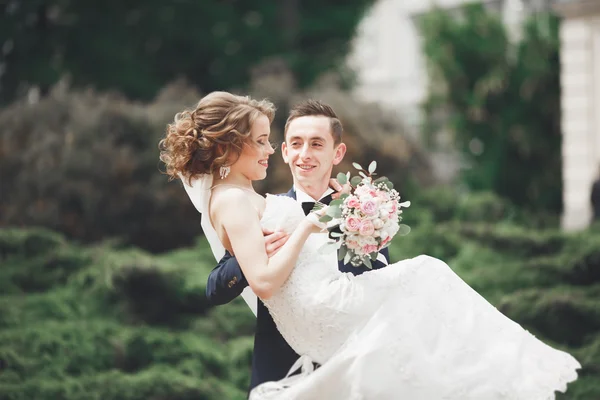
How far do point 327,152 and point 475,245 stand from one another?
6.40 meters

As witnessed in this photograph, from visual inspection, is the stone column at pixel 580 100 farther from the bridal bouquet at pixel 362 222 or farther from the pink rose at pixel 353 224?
the pink rose at pixel 353 224

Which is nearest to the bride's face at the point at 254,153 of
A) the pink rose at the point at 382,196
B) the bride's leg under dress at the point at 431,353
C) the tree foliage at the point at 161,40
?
the pink rose at the point at 382,196

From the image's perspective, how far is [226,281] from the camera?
3.61 metres

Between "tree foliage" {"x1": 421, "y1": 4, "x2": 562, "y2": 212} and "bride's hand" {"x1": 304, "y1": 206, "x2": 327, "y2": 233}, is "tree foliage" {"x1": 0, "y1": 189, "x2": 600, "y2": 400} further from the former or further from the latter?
"tree foliage" {"x1": 421, "y1": 4, "x2": 562, "y2": 212}

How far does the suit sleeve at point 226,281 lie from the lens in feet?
11.7

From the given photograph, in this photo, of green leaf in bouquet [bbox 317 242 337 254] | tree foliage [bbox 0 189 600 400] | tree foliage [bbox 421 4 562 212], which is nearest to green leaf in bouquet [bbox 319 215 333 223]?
green leaf in bouquet [bbox 317 242 337 254]

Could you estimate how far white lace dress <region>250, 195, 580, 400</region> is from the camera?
11.0ft

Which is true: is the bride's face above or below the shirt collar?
above

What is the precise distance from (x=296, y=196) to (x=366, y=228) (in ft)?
2.32

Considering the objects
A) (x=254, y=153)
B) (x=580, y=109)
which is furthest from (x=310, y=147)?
(x=580, y=109)

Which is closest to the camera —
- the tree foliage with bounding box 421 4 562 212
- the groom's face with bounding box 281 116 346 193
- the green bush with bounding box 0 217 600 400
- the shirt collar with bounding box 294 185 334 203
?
the groom's face with bounding box 281 116 346 193

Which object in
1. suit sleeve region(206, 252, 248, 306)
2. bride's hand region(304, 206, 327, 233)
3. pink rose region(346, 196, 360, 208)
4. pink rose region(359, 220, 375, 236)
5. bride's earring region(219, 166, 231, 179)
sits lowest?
suit sleeve region(206, 252, 248, 306)

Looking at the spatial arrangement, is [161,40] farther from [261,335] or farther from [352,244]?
[352,244]

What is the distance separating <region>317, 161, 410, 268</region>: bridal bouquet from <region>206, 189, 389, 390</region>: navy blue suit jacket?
0.41m
